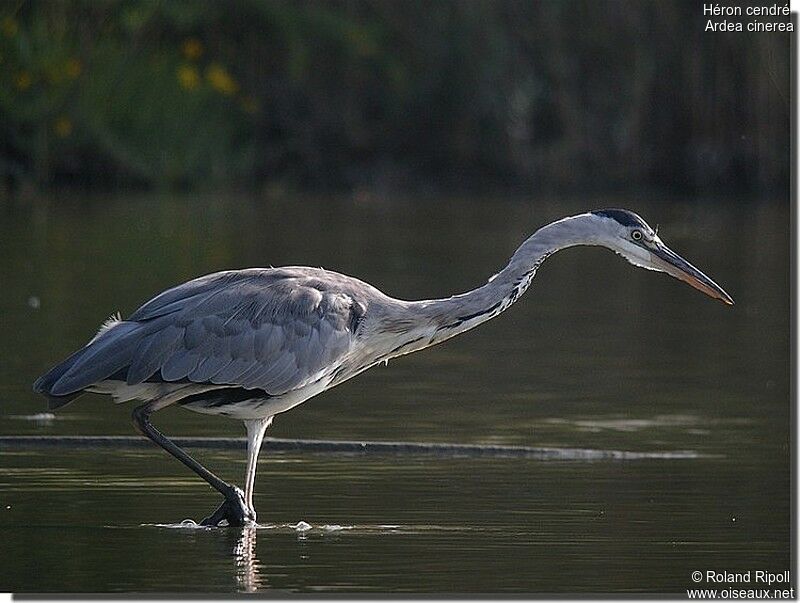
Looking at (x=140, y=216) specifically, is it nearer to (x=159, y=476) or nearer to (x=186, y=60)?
(x=186, y=60)

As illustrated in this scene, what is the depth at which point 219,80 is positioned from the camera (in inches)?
1401

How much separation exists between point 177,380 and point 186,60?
2823 cm

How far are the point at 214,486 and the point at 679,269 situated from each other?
2.41 m

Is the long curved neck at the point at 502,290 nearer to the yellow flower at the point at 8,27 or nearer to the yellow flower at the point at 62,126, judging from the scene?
the yellow flower at the point at 62,126

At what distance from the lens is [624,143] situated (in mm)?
35250

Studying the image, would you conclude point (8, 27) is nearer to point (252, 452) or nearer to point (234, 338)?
point (234, 338)

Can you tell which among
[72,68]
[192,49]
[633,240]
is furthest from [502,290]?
[192,49]

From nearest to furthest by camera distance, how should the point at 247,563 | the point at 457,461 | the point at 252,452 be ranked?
the point at 247,563 < the point at 252,452 < the point at 457,461

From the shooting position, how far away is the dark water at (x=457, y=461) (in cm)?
776

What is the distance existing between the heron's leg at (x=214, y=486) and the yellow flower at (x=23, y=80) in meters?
24.0

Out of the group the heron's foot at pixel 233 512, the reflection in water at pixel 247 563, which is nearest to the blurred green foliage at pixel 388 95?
the heron's foot at pixel 233 512

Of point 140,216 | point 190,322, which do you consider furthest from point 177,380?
point 140,216

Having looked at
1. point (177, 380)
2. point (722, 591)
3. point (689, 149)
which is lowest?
point (722, 591)

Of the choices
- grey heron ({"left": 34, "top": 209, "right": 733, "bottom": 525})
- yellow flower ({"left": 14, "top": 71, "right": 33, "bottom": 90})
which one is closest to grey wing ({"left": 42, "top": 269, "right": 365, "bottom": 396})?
grey heron ({"left": 34, "top": 209, "right": 733, "bottom": 525})
